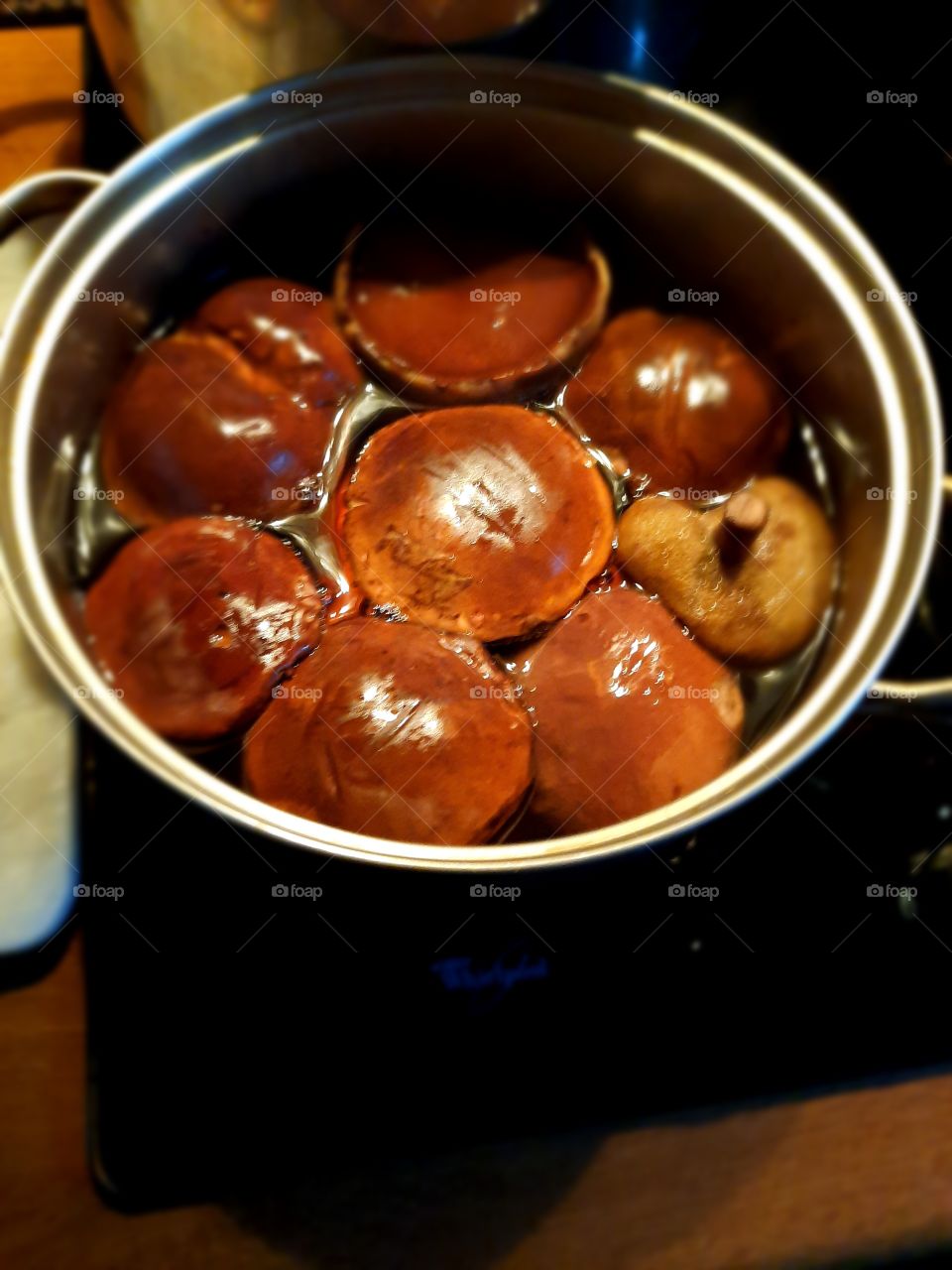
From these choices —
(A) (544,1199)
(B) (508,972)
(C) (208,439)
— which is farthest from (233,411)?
(A) (544,1199)

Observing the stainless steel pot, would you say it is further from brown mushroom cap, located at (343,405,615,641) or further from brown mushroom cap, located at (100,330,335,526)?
brown mushroom cap, located at (343,405,615,641)

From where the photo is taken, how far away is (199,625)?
82 centimetres

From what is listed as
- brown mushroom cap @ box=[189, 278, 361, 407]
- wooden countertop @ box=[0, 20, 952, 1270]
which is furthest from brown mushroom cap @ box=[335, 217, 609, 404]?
wooden countertop @ box=[0, 20, 952, 1270]

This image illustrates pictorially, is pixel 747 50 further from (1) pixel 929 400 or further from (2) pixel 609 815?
(2) pixel 609 815

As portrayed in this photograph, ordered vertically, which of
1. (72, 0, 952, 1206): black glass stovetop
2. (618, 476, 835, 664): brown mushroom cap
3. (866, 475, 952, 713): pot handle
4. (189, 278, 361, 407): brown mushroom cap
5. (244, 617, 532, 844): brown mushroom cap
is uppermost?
(189, 278, 361, 407): brown mushroom cap

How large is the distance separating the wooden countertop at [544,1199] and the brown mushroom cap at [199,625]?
27cm

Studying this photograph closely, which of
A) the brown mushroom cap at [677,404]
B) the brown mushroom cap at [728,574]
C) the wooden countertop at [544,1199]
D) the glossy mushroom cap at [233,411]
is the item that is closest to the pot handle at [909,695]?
the brown mushroom cap at [728,574]

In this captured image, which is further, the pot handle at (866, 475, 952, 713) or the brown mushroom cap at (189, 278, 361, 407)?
the brown mushroom cap at (189, 278, 361, 407)

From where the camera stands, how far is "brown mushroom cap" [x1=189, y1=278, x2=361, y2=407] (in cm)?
90

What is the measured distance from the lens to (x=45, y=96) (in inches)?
43.0

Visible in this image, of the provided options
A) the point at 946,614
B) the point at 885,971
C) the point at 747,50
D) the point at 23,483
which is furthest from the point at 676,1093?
the point at 747,50

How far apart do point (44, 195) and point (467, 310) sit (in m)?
0.40

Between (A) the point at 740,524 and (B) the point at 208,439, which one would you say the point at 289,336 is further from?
(A) the point at 740,524

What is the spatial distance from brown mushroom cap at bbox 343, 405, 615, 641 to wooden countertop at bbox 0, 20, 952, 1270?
1.54 ft
